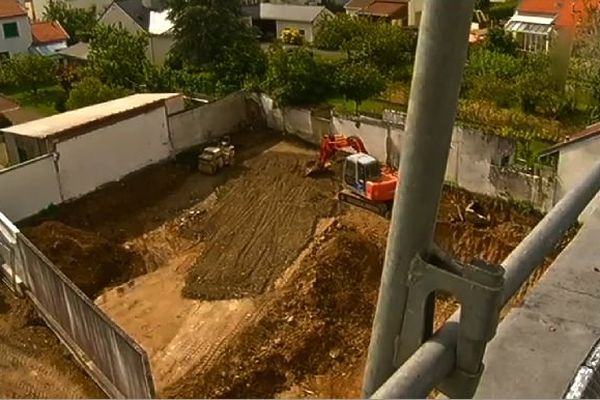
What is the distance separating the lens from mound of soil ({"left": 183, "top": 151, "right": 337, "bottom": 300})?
1316 cm

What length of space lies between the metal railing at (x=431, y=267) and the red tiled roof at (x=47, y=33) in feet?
99.0

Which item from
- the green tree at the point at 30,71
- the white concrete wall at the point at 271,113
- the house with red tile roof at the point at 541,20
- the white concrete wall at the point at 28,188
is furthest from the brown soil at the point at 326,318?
the green tree at the point at 30,71

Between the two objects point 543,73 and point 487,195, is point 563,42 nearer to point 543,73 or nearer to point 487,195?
point 543,73

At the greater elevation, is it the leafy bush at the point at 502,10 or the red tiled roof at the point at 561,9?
the red tiled roof at the point at 561,9

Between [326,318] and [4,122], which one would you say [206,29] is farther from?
[326,318]

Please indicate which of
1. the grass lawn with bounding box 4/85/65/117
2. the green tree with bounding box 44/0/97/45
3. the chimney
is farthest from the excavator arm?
the green tree with bounding box 44/0/97/45

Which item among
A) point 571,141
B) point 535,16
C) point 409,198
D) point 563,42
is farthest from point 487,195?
point 409,198

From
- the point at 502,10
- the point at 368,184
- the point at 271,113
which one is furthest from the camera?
the point at 502,10

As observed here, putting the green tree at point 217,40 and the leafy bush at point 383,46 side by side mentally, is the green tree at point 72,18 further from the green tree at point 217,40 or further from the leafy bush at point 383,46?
the leafy bush at point 383,46

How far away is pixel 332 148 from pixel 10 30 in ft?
56.9

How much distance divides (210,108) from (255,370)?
33.2ft

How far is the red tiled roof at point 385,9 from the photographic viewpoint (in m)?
30.8

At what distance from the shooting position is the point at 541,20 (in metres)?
24.4

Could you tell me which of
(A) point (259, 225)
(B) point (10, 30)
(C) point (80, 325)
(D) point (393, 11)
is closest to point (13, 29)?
(B) point (10, 30)
